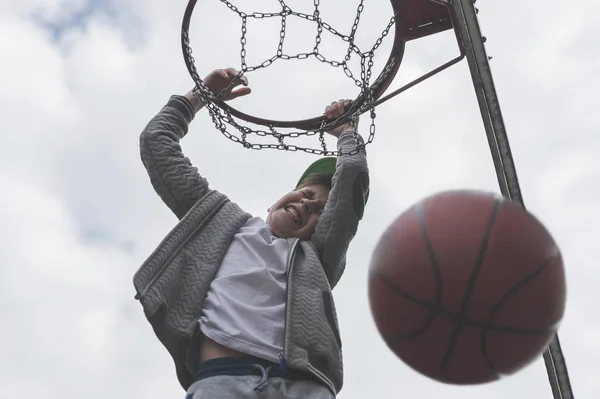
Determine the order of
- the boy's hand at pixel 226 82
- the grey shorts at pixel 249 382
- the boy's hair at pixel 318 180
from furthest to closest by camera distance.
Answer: the boy's hand at pixel 226 82
the boy's hair at pixel 318 180
the grey shorts at pixel 249 382

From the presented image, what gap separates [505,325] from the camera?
290 centimetres

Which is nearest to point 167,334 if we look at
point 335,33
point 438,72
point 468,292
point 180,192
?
point 180,192

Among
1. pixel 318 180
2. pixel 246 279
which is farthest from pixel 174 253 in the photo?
pixel 318 180

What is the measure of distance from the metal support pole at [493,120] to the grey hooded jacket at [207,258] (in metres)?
0.68

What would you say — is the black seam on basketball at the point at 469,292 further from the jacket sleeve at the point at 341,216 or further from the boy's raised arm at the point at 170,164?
the boy's raised arm at the point at 170,164

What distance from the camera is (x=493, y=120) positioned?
4.13m

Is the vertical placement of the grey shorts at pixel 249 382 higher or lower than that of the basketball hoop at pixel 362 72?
lower

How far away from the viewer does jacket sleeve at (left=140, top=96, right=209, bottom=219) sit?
12.8 ft

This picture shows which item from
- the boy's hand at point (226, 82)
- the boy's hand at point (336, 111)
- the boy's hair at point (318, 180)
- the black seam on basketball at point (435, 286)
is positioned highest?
the boy's hand at point (226, 82)

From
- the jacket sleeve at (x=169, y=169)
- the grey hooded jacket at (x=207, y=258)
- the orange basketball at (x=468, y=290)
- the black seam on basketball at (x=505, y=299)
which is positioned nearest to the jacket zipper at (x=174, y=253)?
the grey hooded jacket at (x=207, y=258)

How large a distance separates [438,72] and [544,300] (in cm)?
191

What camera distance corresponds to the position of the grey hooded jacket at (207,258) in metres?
3.31

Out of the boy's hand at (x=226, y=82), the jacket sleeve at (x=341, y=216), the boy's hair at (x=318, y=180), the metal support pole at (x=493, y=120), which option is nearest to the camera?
A: the jacket sleeve at (x=341, y=216)

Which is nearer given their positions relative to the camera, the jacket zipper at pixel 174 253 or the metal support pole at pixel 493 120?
the jacket zipper at pixel 174 253
